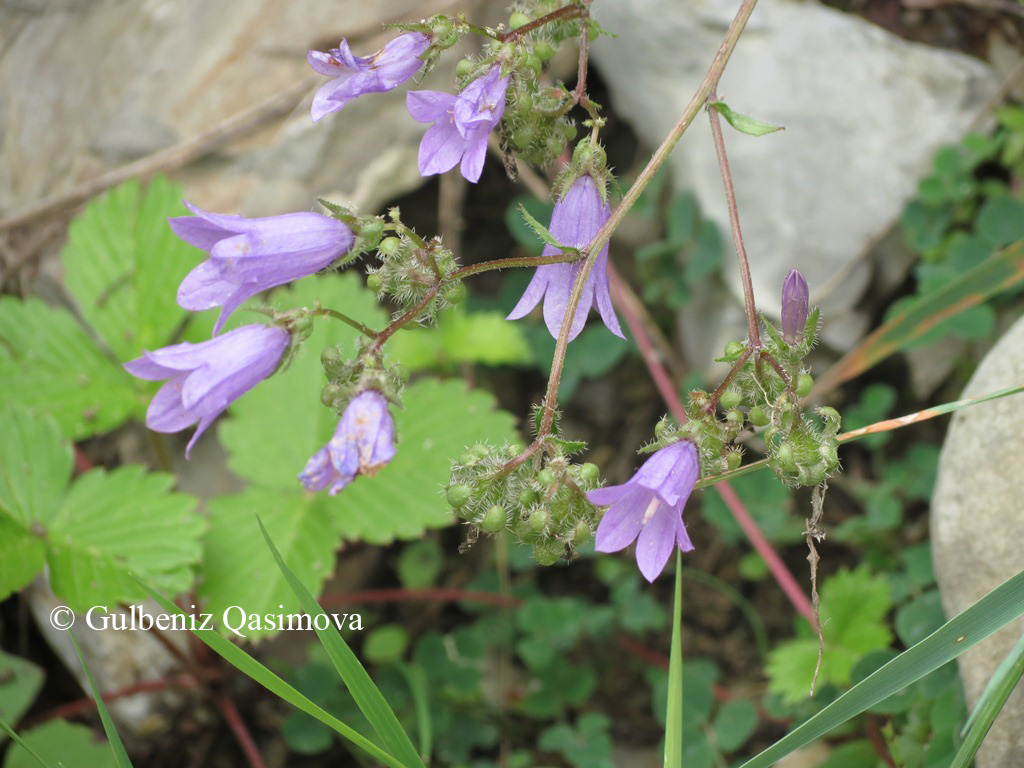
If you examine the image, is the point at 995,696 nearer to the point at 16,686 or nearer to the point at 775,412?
the point at 775,412

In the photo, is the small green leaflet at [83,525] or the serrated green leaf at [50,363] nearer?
the small green leaflet at [83,525]

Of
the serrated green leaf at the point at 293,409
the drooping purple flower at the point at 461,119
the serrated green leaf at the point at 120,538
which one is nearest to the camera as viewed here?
the drooping purple flower at the point at 461,119

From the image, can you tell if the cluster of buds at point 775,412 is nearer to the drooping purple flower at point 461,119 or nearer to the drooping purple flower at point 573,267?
the drooping purple flower at point 573,267

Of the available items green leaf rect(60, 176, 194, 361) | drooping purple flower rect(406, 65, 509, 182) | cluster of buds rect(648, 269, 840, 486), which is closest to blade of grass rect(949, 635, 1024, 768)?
cluster of buds rect(648, 269, 840, 486)

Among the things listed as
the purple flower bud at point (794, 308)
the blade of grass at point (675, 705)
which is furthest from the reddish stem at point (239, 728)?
the purple flower bud at point (794, 308)

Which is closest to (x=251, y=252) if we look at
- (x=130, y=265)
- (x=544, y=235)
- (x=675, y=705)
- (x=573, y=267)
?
(x=544, y=235)

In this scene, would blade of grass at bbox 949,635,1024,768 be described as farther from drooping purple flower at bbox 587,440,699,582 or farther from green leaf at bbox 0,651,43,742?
green leaf at bbox 0,651,43,742

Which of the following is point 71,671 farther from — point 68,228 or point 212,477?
point 68,228

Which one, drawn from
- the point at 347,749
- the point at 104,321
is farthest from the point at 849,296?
the point at 104,321
